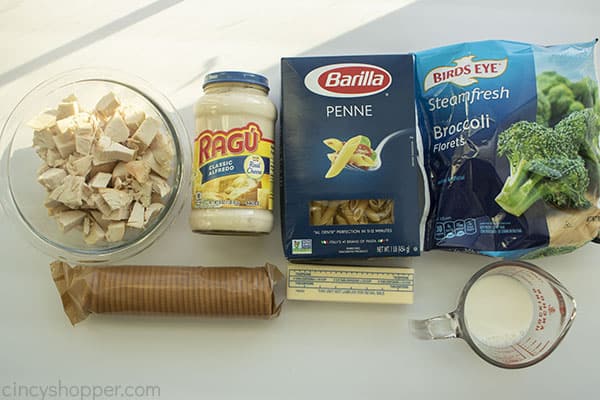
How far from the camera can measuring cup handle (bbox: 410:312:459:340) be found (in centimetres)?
95

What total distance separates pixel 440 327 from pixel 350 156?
1.09ft

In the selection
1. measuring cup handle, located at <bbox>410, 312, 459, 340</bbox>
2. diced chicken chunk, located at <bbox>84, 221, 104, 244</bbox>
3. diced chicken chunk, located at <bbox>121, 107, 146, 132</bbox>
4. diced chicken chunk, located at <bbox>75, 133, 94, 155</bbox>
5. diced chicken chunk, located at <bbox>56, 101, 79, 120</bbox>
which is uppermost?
diced chicken chunk, located at <bbox>56, 101, 79, 120</bbox>

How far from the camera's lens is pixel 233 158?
0.93 meters

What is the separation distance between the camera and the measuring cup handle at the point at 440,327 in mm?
946

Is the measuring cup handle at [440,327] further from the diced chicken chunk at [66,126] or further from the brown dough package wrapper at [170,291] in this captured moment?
the diced chicken chunk at [66,126]

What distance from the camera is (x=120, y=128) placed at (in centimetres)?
92

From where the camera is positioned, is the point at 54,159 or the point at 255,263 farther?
the point at 255,263

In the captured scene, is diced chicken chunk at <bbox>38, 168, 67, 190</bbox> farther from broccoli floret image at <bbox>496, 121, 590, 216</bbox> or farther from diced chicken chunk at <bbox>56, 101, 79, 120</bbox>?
broccoli floret image at <bbox>496, 121, 590, 216</bbox>

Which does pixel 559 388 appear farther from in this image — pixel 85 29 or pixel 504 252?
pixel 85 29

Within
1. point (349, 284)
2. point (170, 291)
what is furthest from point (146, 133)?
point (349, 284)

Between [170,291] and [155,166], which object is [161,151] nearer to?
[155,166]

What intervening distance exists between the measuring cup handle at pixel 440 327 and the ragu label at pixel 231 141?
0.43m

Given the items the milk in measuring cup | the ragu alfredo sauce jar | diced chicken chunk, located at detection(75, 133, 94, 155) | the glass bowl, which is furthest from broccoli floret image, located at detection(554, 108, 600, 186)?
diced chicken chunk, located at detection(75, 133, 94, 155)
